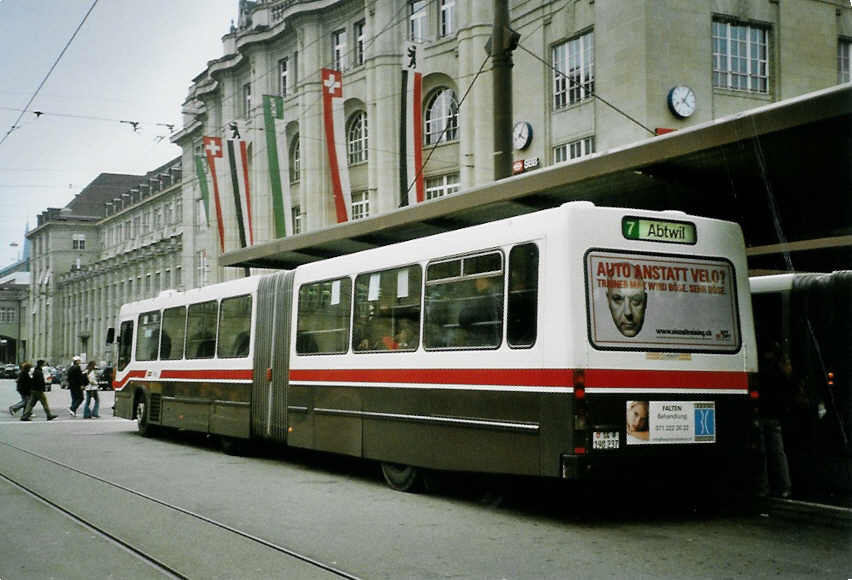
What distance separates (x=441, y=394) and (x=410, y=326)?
102 cm

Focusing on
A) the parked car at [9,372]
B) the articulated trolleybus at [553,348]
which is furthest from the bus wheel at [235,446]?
the parked car at [9,372]

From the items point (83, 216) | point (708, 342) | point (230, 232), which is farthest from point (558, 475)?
point (83, 216)

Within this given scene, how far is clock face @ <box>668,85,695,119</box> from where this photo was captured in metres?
25.7

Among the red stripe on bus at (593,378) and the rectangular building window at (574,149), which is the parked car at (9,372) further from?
the red stripe on bus at (593,378)

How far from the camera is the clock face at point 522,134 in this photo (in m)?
29.2

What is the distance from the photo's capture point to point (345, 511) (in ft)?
32.8

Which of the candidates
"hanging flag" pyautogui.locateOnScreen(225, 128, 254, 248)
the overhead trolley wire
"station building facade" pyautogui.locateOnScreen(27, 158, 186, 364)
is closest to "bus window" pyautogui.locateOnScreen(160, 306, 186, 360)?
the overhead trolley wire

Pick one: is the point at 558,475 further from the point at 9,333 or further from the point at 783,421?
the point at 9,333

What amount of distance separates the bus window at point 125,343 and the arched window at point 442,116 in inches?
588

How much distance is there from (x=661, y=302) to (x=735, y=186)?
3271 millimetres

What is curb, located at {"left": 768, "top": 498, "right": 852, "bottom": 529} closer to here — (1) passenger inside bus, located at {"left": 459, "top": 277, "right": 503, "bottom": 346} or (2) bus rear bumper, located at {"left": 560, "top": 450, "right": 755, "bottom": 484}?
(2) bus rear bumper, located at {"left": 560, "top": 450, "right": 755, "bottom": 484}

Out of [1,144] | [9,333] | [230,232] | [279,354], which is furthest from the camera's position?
[9,333]

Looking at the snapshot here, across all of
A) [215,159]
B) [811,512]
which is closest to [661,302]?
[811,512]

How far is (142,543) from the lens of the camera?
8188 millimetres
